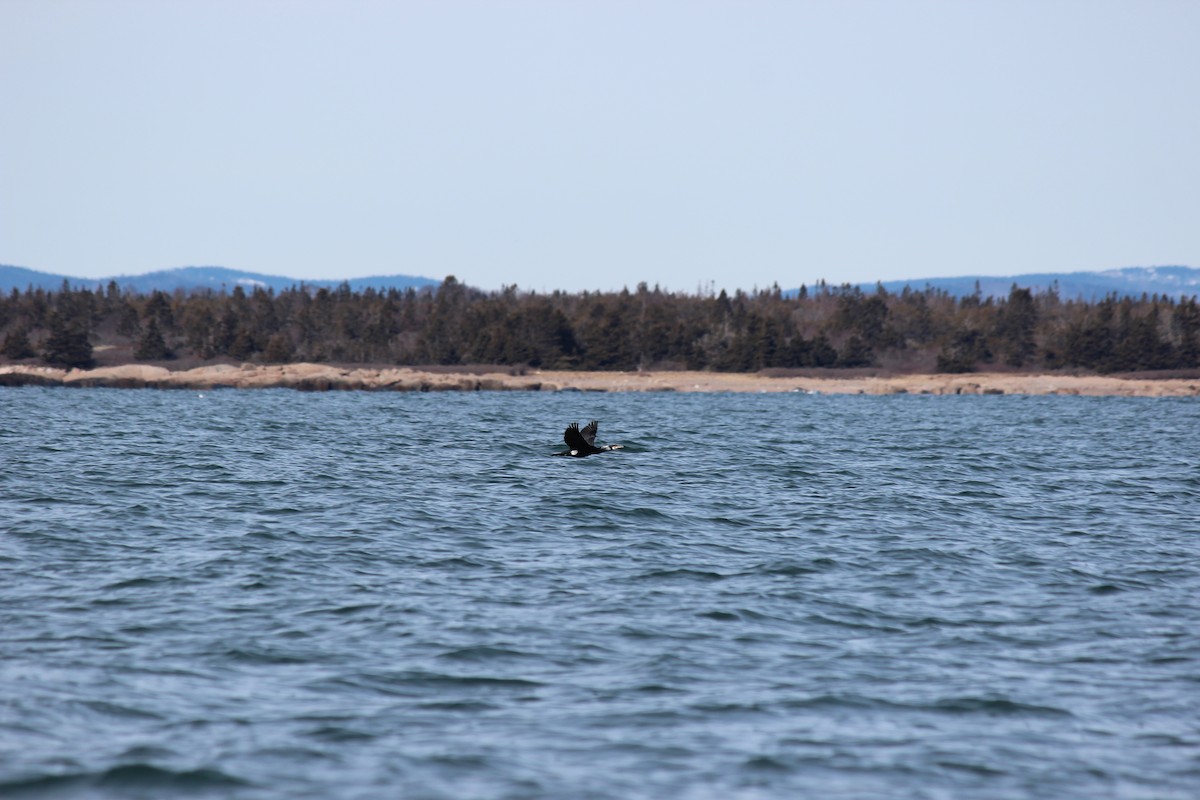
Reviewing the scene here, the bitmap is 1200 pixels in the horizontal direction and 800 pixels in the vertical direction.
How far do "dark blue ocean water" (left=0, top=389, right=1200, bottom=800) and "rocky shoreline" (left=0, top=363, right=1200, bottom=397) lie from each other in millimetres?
82074

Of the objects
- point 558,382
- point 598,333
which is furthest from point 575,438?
point 598,333

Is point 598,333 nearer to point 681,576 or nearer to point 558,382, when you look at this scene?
point 558,382

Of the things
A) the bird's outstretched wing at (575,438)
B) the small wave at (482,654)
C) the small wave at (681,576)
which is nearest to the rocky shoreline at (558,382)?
the bird's outstretched wing at (575,438)

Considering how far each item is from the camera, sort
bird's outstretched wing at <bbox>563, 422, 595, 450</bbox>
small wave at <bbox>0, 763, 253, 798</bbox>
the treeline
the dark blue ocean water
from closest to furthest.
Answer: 1. small wave at <bbox>0, 763, 253, 798</bbox>
2. the dark blue ocean water
3. bird's outstretched wing at <bbox>563, 422, 595, 450</bbox>
4. the treeline

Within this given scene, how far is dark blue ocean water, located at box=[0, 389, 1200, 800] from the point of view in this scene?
9.95 meters

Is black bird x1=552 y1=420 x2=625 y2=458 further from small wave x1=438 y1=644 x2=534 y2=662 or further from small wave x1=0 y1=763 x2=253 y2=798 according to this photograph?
small wave x1=0 y1=763 x2=253 y2=798

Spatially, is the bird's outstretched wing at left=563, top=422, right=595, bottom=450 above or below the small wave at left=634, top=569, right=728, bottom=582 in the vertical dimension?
above

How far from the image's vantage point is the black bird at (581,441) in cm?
3388

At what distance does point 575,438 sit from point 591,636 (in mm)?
20325

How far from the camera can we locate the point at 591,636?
14.0 meters

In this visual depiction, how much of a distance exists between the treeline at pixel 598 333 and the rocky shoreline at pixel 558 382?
9.48 m

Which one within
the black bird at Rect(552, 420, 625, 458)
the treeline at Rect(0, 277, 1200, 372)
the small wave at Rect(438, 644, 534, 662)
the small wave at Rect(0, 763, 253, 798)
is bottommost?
the small wave at Rect(0, 763, 253, 798)

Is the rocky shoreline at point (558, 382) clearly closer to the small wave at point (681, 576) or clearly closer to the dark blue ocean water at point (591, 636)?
the dark blue ocean water at point (591, 636)

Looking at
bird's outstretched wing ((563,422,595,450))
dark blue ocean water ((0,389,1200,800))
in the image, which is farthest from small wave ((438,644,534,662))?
bird's outstretched wing ((563,422,595,450))
